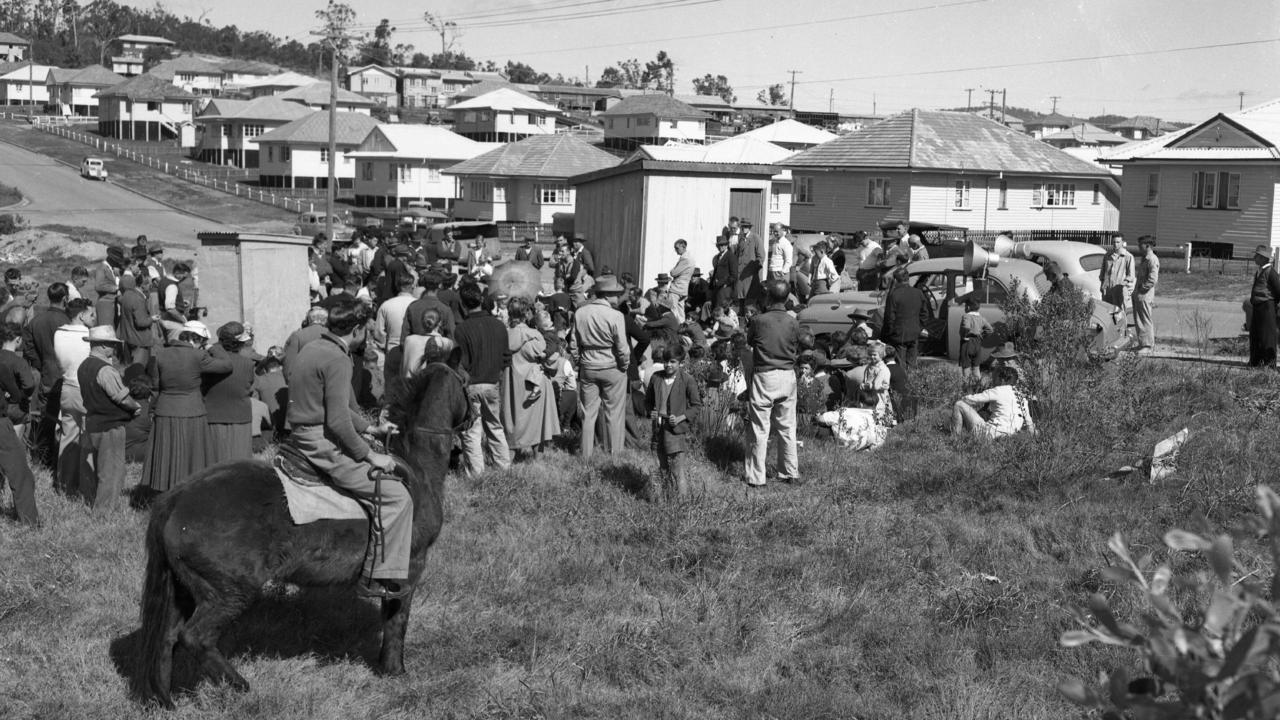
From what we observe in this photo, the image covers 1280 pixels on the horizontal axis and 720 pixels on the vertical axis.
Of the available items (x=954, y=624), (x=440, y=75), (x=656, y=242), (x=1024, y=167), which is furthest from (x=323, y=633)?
(x=440, y=75)

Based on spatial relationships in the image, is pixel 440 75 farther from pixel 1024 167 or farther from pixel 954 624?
pixel 954 624

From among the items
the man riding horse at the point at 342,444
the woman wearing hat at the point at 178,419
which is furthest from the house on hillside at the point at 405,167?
the man riding horse at the point at 342,444

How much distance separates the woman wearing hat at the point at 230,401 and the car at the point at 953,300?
800 cm

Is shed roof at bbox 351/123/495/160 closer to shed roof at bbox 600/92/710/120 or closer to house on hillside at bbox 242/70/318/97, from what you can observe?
shed roof at bbox 600/92/710/120

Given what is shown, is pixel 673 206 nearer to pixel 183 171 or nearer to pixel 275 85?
pixel 183 171

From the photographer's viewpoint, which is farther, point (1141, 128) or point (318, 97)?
point (1141, 128)

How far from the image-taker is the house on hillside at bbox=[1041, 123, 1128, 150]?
9838cm

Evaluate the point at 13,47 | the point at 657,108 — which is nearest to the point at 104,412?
the point at 657,108

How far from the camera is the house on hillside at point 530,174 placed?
197 feet

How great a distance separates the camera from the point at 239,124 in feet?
270

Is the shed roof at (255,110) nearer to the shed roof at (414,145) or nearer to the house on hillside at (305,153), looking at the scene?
the house on hillside at (305,153)

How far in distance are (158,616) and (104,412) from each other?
4.33 metres

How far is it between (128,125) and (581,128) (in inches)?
1333

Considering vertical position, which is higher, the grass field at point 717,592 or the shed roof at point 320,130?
the shed roof at point 320,130
